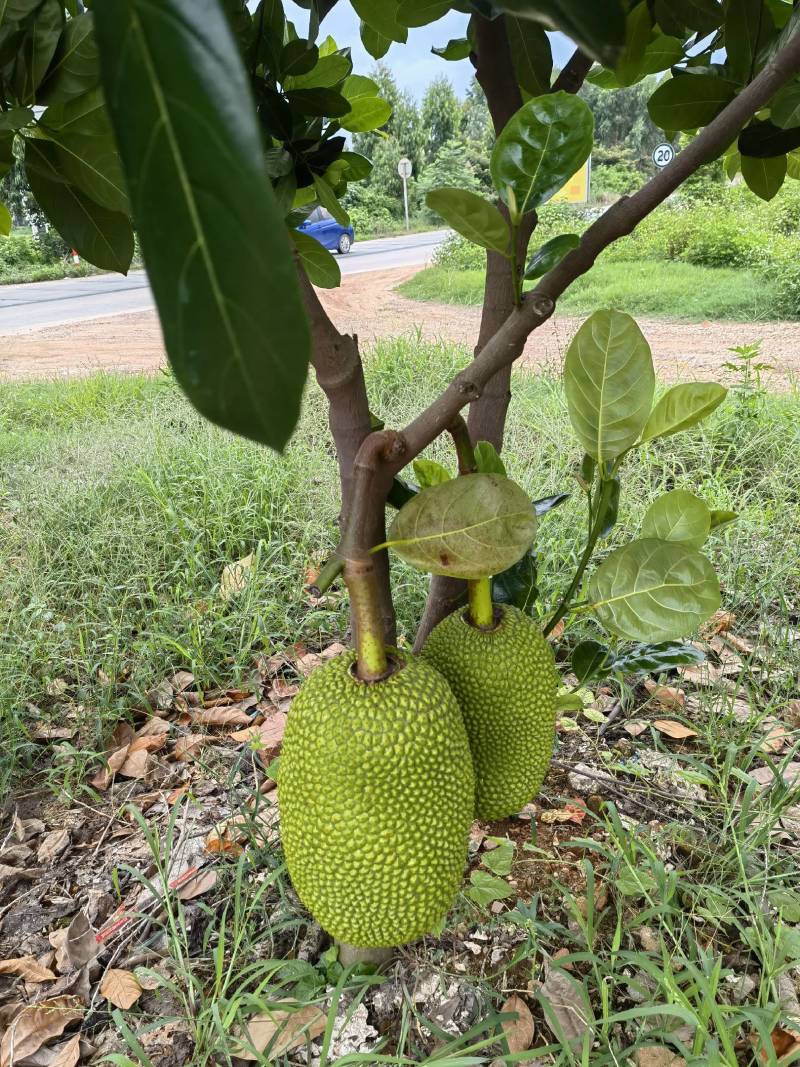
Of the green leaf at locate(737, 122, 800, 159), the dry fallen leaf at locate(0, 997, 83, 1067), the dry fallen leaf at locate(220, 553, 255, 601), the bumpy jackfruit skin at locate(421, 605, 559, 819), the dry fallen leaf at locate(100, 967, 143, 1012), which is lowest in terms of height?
the dry fallen leaf at locate(0, 997, 83, 1067)

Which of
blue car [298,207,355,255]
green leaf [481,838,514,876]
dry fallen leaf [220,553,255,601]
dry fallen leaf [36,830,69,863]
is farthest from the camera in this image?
blue car [298,207,355,255]

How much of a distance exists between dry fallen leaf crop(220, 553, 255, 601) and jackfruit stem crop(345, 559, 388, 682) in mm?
1058

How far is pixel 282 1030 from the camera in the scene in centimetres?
69


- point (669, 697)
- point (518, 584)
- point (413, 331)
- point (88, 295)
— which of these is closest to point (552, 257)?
point (518, 584)

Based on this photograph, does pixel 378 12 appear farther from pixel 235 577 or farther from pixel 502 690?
pixel 235 577

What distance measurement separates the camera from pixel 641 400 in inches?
23.1

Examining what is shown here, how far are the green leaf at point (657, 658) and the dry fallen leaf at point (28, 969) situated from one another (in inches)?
27.2

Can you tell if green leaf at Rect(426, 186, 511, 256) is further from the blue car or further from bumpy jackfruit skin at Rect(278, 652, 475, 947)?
the blue car

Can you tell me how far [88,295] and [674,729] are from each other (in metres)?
8.17

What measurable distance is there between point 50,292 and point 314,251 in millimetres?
8886

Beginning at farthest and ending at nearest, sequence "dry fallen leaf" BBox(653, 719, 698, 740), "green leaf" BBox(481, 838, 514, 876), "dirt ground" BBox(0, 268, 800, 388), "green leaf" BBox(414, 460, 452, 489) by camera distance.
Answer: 1. "dirt ground" BBox(0, 268, 800, 388)
2. "dry fallen leaf" BBox(653, 719, 698, 740)
3. "green leaf" BBox(481, 838, 514, 876)
4. "green leaf" BBox(414, 460, 452, 489)

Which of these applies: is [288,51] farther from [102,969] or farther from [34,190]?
[102,969]

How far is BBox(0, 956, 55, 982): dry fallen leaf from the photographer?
0.81 metres

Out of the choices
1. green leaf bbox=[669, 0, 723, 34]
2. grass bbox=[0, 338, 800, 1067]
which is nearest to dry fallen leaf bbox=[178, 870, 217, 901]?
grass bbox=[0, 338, 800, 1067]
